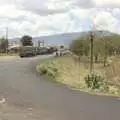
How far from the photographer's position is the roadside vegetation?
28.7m

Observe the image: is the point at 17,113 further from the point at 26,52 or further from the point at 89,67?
the point at 26,52

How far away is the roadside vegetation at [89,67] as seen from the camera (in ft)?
94.1

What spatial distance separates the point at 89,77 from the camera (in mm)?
29047

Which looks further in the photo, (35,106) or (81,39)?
(81,39)

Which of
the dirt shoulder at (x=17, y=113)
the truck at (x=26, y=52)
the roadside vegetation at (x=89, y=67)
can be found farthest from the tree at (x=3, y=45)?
the dirt shoulder at (x=17, y=113)

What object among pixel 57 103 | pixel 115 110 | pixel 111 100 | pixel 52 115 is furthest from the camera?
pixel 111 100

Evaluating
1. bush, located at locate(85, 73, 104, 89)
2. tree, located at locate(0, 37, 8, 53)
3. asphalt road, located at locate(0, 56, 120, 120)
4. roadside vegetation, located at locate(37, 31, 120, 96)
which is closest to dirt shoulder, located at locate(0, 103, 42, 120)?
asphalt road, located at locate(0, 56, 120, 120)

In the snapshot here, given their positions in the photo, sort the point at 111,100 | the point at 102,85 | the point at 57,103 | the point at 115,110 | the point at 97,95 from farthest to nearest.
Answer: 1. the point at 102,85
2. the point at 97,95
3. the point at 111,100
4. the point at 57,103
5. the point at 115,110

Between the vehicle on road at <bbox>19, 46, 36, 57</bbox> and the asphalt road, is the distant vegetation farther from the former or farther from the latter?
the asphalt road

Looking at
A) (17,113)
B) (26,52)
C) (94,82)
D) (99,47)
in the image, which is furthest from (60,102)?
(26,52)

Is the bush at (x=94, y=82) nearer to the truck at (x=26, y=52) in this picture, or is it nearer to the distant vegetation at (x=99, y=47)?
the distant vegetation at (x=99, y=47)

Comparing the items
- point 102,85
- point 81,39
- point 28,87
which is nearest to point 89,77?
point 102,85

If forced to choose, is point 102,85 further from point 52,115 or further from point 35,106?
point 52,115

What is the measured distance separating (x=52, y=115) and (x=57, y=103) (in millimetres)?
3335
